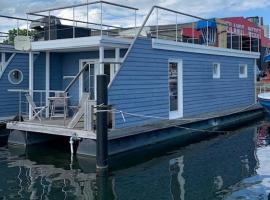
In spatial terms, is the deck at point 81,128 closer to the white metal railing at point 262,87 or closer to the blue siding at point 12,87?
the blue siding at point 12,87

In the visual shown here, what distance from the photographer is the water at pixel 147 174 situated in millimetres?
9008

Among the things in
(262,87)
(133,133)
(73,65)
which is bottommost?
(133,133)

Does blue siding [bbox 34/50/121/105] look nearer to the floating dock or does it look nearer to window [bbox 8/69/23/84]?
window [bbox 8/69/23/84]

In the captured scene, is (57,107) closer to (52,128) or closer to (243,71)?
(52,128)

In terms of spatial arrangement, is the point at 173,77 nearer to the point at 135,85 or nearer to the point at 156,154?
the point at 135,85

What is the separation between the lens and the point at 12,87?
1680cm

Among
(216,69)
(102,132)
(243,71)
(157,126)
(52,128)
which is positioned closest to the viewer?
(102,132)

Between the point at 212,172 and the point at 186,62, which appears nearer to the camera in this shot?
the point at 212,172

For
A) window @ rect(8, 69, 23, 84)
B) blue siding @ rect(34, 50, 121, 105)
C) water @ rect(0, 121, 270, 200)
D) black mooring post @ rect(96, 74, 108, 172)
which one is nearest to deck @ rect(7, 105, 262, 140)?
water @ rect(0, 121, 270, 200)

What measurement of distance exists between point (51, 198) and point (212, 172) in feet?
14.0

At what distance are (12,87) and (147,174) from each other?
846cm

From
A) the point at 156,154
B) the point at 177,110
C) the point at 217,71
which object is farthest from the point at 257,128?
the point at 156,154

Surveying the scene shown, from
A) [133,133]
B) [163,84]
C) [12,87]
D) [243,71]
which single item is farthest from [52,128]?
[243,71]

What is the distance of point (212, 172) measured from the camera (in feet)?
35.2
